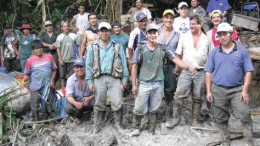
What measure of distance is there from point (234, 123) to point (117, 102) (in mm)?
2157

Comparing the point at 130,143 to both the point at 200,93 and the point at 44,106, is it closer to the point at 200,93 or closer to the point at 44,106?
the point at 200,93

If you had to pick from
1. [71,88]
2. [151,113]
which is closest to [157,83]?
[151,113]

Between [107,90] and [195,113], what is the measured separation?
1556mm

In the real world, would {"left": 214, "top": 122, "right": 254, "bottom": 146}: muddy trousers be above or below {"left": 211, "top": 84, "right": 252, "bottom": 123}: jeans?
below

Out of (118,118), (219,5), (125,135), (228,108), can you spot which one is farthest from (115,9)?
(228,108)

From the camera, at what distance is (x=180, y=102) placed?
7238mm

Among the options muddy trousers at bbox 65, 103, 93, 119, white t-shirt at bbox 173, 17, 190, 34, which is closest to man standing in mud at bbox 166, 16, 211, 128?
white t-shirt at bbox 173, 17, 190, 34

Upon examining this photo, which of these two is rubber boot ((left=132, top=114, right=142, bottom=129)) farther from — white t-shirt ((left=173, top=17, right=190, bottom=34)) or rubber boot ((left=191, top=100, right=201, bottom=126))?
white t-shirt ((left=173, top=17, right=190, bottom=34))

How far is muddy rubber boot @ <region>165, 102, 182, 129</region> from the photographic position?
23.8 ft

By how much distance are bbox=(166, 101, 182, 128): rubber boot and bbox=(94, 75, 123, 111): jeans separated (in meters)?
0.92

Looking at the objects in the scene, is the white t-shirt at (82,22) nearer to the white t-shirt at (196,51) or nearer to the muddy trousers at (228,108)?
the white t-shirt at (196,51)

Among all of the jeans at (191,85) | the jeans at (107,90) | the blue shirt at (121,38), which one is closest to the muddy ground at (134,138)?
the jeans at (107,90)

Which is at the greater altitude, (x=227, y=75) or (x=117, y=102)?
(x=227, y=75)

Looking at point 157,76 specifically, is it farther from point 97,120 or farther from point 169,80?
point 97,120
